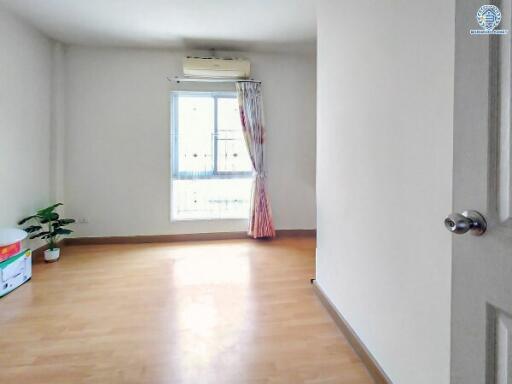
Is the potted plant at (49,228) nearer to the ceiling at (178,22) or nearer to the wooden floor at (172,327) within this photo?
the wooden floor at (172,327)

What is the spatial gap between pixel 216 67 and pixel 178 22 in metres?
0.75

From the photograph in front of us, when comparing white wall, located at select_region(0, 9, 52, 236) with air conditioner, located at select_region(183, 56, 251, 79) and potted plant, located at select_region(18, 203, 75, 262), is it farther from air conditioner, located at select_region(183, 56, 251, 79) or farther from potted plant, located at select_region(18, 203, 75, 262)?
air conditioner, located at select_region(183, 56, 251, 79)

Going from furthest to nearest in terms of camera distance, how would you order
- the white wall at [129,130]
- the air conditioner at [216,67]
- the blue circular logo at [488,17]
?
the white wall at [129,130], the air conditioner at [216,67], the blue circular logo at [488,17]

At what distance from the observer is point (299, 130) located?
428 centimetres

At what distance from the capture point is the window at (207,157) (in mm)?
4086

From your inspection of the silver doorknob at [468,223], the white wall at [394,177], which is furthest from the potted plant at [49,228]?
the silver doorknob at [468,223]

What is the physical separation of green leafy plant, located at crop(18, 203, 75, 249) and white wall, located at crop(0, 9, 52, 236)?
0.43ft

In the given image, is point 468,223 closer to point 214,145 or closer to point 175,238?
point 214,145

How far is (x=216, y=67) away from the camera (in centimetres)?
379

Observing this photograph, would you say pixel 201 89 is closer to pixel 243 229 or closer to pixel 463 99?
pixel 243 229

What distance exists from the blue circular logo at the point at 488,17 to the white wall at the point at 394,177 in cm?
36

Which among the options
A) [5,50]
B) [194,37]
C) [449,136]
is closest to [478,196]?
[449,136]

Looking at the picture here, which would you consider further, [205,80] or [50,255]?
[205,80]

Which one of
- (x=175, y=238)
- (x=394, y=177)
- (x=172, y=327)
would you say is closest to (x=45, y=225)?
(x=175, y=238)
